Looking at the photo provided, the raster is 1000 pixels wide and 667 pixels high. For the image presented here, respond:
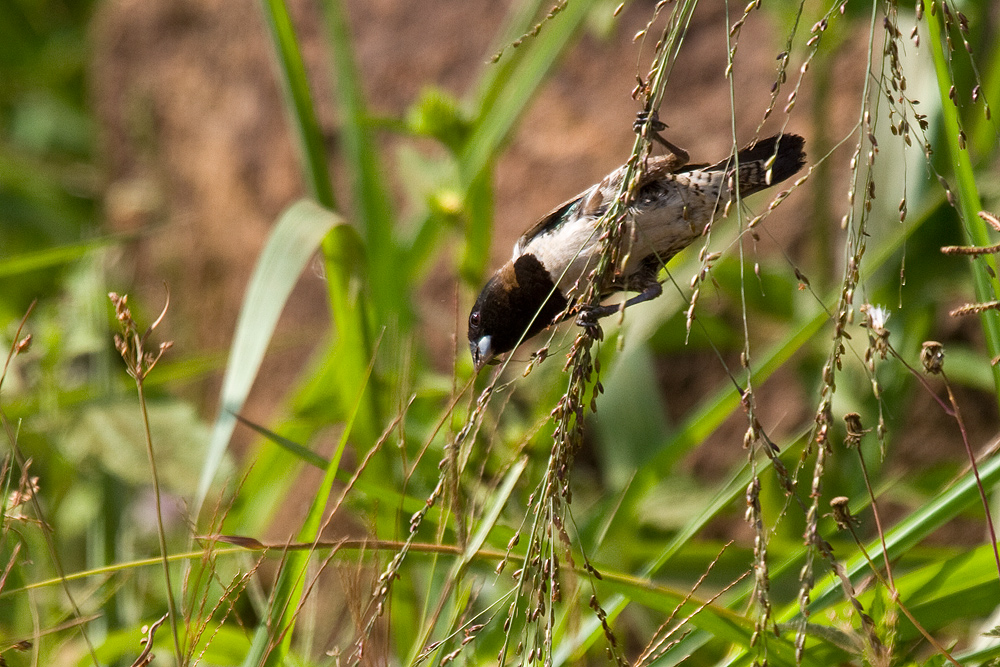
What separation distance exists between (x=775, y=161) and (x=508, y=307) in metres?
0.55

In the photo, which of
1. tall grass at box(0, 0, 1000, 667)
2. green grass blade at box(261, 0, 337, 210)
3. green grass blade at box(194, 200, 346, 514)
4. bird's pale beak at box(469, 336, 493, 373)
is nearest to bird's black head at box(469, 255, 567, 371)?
bird's pale beak at box(469, 336, 493, 373)

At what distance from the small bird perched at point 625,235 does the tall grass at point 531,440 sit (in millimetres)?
115

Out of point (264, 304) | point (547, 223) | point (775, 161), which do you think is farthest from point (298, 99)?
point (775, 161)

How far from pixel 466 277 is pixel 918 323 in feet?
3.91

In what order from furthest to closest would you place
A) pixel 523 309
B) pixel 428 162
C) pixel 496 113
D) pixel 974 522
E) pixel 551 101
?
pixel 551 101
pixel 974 522
pixel 428 162
pixel 496 113
pixel 523 309

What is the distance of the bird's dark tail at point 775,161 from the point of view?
131cm

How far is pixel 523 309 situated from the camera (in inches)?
62.6

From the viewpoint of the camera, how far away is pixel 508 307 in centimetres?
160

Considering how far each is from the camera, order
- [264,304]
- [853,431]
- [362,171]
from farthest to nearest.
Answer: [362,171]
[264,304]
[853,431]

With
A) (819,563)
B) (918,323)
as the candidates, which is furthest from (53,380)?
(918,323)

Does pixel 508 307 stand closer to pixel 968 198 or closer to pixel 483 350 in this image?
pixel 483 350

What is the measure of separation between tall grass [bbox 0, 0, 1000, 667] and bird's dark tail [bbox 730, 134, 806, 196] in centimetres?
12

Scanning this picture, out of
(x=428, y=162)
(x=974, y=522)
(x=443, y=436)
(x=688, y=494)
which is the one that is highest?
(x=428, y=162)

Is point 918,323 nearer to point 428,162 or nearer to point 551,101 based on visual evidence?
point 428,162
